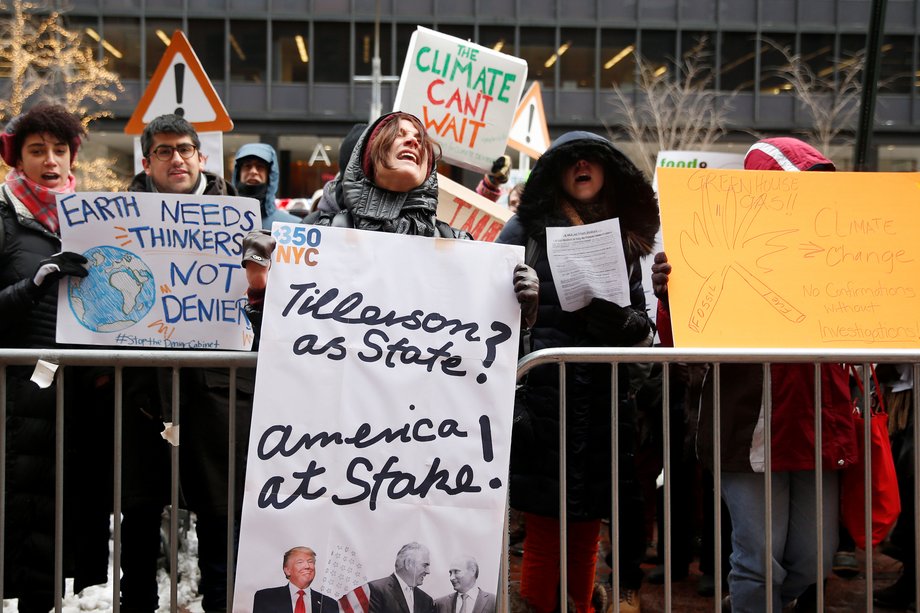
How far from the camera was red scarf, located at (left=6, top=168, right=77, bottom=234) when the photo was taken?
3709 mm

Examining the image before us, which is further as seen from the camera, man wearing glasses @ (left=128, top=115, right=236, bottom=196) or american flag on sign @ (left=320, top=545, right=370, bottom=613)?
man wearing glasses @ (left=128, top=115, right=236, bottom=196)

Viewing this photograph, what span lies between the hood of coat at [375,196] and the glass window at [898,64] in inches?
1377

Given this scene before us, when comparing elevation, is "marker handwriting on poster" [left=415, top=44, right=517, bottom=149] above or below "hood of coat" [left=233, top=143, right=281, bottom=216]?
above

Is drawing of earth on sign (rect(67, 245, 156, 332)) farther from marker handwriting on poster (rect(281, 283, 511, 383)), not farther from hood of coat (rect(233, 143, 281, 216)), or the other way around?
hood of coat (rect(233, 143, 281, 216))

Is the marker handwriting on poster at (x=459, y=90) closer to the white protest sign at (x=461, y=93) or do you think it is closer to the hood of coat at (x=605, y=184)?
the white protest sign at (x=461, y=93)

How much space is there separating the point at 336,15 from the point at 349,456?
32.4 metres

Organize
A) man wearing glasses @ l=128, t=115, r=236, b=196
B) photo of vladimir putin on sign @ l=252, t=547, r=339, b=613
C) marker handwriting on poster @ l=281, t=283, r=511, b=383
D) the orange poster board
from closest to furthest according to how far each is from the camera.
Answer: photo of vladimir putin on sign @ l=252, t=547, r=339, b=613, marker handwriting on poster @ l=281, t=283, r=511, b=383, the orange poster board, man wearing glasses @ l=128, t=115, r=236, b=196

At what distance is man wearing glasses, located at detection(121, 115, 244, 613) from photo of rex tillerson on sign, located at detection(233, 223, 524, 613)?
0.75 m

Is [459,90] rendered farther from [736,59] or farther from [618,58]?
[736,59]

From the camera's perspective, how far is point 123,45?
3281 cm

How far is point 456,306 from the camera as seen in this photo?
300 centimetres

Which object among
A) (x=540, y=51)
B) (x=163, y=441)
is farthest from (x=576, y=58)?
(x=163, y=441)

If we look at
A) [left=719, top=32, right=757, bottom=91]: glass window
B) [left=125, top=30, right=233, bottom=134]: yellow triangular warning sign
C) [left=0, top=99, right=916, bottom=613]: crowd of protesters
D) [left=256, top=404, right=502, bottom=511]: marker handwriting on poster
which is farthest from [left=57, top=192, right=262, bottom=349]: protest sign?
[left=719, top=32, right=757, bottom=91]: glass window

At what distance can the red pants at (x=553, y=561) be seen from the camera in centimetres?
374
